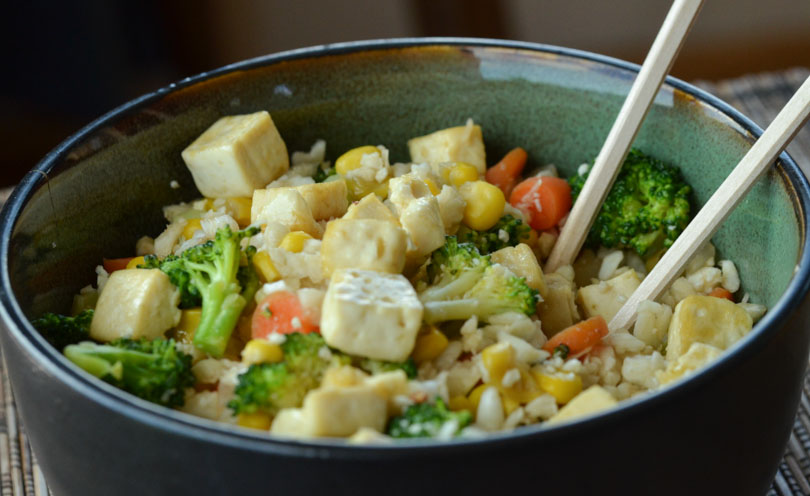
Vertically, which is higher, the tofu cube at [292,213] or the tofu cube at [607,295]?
the tofu cube at [292,213]

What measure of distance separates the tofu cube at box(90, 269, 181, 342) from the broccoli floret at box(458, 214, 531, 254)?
73 centimetres

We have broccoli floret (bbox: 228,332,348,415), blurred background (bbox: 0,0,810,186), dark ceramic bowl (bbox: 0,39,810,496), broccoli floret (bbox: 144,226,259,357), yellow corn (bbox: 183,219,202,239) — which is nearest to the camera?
dark ceramic bowl (bbox: 0,39,810,496)

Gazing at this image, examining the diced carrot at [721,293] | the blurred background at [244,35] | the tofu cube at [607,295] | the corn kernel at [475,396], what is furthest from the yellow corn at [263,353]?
the blurred background at [244,35]

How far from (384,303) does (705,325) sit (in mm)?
724

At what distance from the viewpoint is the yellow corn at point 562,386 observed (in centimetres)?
176

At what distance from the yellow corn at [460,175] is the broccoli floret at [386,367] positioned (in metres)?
Answer: 0.81

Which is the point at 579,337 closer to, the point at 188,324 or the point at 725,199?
the point at 725,199

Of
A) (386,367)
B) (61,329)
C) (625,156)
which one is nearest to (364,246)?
(386,367)

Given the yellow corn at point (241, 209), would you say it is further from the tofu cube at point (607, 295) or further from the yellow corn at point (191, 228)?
the tofu cube at point (607, 295)

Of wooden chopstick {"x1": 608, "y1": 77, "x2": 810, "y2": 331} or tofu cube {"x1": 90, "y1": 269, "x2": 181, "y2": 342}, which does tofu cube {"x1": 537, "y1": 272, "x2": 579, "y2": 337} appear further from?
tofu cube {"x1": 90, "y1": 269, "x2": 181, "y2": 342}

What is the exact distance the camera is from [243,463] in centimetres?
139

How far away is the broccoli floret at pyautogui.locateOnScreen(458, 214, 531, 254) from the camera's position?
87.9 inches

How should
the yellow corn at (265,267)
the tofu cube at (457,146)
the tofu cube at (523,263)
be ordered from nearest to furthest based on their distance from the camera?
the yellow corn at (265,267) → the tofu cube at (523,263) → the tofu cube at (457,146)

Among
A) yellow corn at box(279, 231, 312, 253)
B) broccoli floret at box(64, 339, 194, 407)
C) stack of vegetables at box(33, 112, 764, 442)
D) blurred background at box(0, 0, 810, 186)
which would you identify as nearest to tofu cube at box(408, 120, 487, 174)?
stack of vegetables at box(33, 112, 764, 442)
